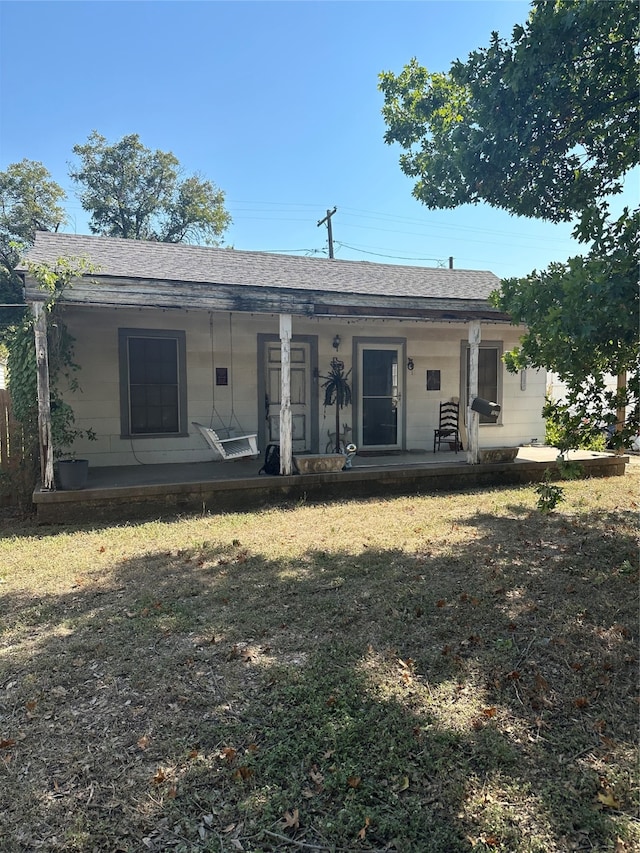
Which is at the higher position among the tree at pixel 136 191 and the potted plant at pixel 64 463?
the tree at pixel 136 191

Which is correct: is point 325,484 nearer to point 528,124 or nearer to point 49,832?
point 528,124

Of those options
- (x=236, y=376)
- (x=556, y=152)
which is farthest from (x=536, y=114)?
(x=236, y=376)

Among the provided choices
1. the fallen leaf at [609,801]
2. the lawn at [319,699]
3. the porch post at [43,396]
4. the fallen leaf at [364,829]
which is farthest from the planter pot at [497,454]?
the fallen leaf at [364,829]

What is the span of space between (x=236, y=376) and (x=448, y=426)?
4382 mm

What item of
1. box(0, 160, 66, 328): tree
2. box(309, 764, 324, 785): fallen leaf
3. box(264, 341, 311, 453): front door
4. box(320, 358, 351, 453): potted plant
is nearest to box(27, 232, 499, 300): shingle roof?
box(264, 341, 311, 453): front door

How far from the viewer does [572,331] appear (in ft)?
12.2

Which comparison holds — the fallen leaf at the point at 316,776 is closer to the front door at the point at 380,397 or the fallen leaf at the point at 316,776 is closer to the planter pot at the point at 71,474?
the planter pot at the point at 71,474

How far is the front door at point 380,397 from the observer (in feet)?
33.2

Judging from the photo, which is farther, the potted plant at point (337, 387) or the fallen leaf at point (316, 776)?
the potted plant at point (337, 387)

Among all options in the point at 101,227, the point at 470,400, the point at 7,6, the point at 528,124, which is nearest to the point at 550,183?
the point at 528,124

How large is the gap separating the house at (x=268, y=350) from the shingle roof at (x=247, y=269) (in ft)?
0.14

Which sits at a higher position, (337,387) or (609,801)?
(337,387)

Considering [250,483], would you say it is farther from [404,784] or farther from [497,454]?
[404,784]

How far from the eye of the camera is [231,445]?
28.8 ft
